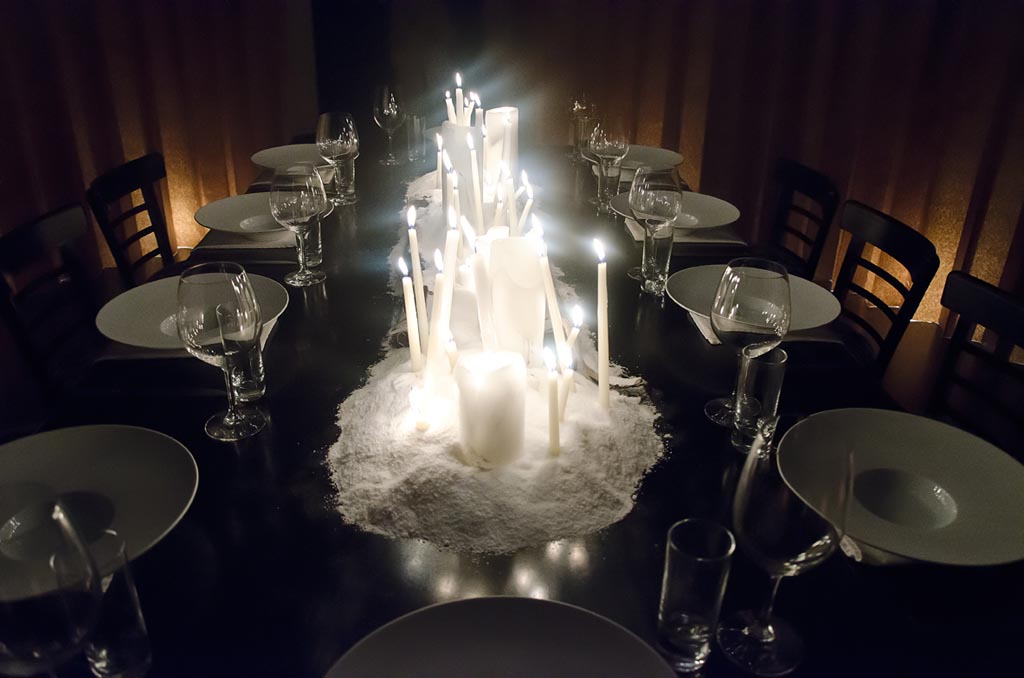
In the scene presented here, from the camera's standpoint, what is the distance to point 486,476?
902mm

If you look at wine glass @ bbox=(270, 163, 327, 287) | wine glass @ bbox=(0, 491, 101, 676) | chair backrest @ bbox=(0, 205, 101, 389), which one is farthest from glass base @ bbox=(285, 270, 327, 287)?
wine glass @ bbox=(0, 491, 101, 676)

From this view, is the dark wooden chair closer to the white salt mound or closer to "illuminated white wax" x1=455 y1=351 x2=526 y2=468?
the white salt mound

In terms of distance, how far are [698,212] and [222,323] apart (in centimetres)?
119

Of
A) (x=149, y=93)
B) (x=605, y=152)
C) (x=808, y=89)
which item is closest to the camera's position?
(x=605, y=152)

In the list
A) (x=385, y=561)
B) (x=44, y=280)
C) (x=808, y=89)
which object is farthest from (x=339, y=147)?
(x=808, y=89)

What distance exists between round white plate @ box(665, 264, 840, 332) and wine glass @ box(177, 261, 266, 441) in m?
0.66

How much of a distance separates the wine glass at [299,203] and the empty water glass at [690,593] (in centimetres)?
96

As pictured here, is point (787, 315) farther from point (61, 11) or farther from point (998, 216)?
point (61, 11)

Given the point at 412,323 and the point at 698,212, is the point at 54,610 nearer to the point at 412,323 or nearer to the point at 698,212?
the point at 412,323

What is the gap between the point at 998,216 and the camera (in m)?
2.92

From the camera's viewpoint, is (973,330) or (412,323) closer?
(412,323)

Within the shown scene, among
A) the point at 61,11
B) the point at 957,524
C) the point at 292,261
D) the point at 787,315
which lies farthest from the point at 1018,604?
the point at 61,11

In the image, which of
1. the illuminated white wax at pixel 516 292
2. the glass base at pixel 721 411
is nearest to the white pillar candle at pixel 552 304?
the illuminated white wax at pixel 516 292

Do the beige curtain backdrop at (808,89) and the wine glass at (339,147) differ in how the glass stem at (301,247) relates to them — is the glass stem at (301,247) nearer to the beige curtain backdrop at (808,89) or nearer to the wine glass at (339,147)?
the wine glass at (339,147)
